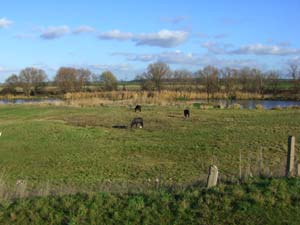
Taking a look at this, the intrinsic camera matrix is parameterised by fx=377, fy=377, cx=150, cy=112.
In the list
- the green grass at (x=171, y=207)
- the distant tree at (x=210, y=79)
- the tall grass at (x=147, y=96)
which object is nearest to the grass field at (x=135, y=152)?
the green grass at (x=171, y=207)

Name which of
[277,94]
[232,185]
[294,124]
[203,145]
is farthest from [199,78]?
[232,185]

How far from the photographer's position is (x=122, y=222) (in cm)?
612

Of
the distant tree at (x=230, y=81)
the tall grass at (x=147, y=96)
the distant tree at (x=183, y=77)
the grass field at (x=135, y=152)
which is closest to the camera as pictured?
the grass field at (x=135, y=152)

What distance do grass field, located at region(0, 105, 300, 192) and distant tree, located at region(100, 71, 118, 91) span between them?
66513 millimetres

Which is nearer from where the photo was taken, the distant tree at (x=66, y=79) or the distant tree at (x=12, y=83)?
the distant tree at (x=66, y=79)

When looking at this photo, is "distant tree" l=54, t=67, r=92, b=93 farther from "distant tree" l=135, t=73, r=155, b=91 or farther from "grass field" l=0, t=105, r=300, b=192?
"grass field" l=0, t=105, r=300, b=192

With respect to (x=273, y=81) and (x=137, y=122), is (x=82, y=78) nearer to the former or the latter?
(x=273, y=81)

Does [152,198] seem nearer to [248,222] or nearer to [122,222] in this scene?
[122,222]

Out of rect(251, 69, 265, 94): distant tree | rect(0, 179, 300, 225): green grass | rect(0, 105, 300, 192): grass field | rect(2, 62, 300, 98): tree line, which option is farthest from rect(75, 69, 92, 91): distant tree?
rect(0, 179, 300, 225): green grass

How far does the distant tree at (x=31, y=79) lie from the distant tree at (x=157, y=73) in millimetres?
29845

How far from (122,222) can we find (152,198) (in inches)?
36.0

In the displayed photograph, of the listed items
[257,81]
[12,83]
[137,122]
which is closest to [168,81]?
[257,81]

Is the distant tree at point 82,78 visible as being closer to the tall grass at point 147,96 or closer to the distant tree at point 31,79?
the distant tree at point 31,79

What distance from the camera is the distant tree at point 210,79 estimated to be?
83562 millimetres
